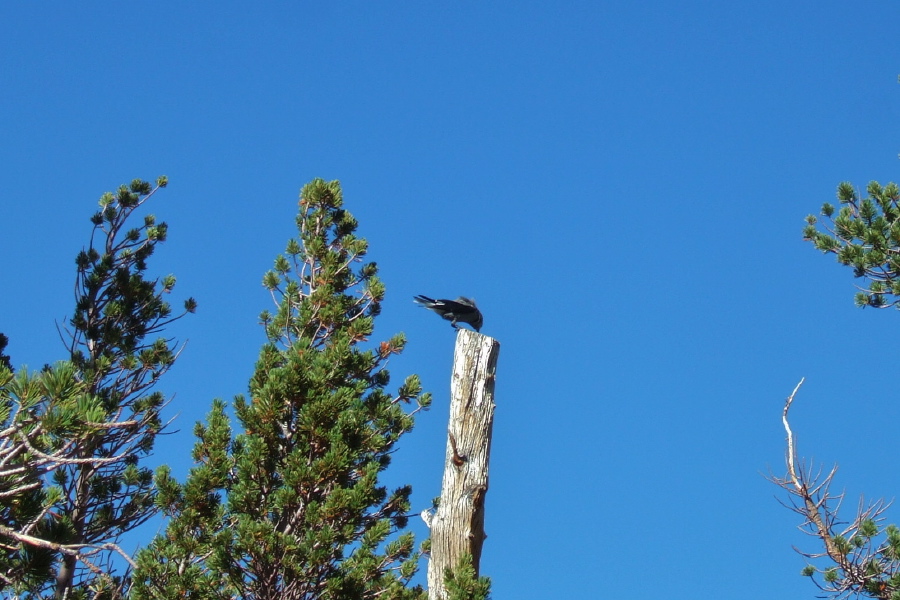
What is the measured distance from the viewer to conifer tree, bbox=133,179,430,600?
7.29m

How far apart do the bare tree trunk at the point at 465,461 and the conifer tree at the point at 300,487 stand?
4.63 feet

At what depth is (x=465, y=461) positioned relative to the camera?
622 centimetres

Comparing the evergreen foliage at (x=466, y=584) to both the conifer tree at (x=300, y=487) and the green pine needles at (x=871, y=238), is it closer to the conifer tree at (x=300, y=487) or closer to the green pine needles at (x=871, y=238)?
the conifer tree at (x=300, y=487)

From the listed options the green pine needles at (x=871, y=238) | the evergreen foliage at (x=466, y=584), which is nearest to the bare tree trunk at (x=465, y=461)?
the evergreen foliage at (x=466, y=584)

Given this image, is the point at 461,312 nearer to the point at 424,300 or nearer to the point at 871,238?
the point at 424,300

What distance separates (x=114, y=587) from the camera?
878 cm

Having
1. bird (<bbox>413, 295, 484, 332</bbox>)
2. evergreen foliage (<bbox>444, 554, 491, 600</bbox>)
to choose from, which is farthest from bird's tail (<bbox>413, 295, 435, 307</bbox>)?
evergreen foliage (<bbox>444, 554, 491, 600</bbox>)

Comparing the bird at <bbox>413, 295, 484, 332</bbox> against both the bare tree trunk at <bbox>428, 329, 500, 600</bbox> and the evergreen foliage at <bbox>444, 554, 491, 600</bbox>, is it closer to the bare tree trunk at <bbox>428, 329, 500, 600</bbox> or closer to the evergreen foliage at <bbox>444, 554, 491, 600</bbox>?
the bare tree trunk at <bbox>428, 329, 500, 600</bbox>

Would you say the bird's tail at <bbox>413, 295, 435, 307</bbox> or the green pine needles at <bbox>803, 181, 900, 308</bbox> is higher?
the green pine needles at <bbox>803, 181, 900, 308</bbox>

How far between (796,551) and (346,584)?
14.5 feet

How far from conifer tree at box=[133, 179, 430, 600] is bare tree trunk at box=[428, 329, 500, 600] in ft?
4.63

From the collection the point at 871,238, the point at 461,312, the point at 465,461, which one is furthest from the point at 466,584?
the point at 871,238

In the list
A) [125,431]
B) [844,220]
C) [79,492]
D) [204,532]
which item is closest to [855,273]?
[844,220]

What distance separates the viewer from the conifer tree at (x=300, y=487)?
23.9 ft
